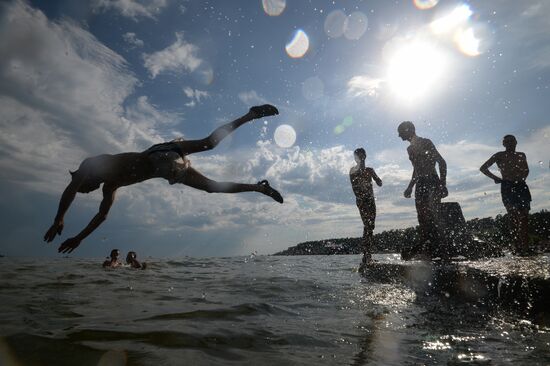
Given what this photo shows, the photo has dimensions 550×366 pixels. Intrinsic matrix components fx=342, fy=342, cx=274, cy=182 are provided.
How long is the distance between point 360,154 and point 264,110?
12.5 feet

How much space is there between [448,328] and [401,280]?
3032 millimetres

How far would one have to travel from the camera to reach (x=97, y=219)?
5.72 m

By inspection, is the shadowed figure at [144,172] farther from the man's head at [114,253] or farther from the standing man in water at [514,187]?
the man's head at [114,253]

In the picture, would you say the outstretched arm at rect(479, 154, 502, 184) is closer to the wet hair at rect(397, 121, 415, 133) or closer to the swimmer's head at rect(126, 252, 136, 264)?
the wet hair at rect(397, 121, 415, 133)

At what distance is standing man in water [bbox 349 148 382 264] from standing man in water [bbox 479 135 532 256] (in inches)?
108

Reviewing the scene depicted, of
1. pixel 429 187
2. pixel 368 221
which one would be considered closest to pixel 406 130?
pixel 429 187

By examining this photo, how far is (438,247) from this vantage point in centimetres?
711

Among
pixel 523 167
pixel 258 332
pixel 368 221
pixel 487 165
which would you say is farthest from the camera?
pixel 368 221

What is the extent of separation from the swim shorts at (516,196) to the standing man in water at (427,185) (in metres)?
1.35

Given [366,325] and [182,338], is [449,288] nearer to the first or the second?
[366,325]

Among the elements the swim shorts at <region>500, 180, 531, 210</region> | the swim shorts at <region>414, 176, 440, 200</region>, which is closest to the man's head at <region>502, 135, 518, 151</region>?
the swim shorts at <region>500, 180, 531, 210</region>

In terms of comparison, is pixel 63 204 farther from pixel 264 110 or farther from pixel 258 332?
pixel 264 110

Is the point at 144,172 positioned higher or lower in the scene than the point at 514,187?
higher

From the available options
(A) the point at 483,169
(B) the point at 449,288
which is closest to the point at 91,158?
(B) the point at 449,288
